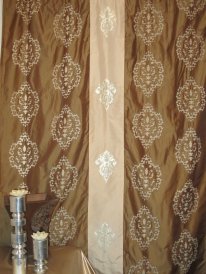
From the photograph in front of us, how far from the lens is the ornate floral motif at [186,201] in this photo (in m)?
1.91

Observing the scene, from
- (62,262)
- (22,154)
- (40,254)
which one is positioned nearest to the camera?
(40,254)

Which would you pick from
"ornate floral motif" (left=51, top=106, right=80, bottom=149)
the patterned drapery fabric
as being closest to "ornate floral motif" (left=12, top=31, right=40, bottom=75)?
the patterned drapery fabric

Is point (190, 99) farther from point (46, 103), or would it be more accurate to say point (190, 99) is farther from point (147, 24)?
point (46, 103)

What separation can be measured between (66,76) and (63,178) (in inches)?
23.4

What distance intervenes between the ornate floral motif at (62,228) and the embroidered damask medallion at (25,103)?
563mm

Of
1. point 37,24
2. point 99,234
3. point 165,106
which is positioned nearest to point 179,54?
point 165,106

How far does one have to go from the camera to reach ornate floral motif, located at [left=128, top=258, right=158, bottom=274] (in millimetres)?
1901

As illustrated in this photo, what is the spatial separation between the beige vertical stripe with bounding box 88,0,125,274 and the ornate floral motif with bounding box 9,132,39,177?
35 centimetres

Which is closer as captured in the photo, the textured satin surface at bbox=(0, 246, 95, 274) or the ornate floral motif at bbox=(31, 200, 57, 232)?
the textured satin surface at bbox=(0, 246, 95, 274)

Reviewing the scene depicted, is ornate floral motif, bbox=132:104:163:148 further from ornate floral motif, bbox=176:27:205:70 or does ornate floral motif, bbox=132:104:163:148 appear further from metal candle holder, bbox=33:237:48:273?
metal candle holder, bbox=33:237:48:273

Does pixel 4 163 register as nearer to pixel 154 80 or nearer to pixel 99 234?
pixel 99 234

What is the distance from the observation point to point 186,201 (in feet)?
6.29

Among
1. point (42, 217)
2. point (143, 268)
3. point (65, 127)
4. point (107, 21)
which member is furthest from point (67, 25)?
point (143, 268)

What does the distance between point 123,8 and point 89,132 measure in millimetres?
759
